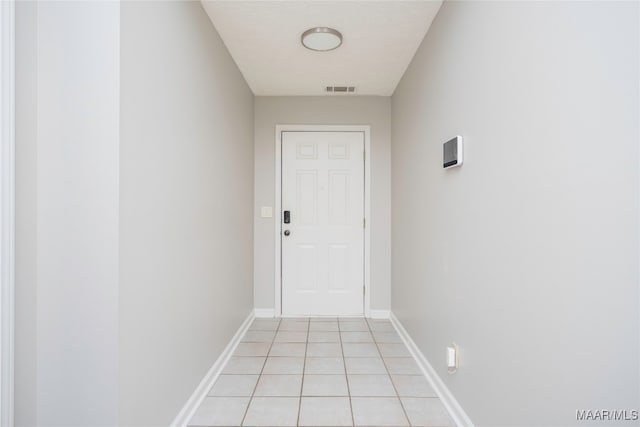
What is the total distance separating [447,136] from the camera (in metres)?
1.92

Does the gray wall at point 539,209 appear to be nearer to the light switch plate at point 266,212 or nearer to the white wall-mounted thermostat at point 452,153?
the white wall-mounted thermostat at point 452,153

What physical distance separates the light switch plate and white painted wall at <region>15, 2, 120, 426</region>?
2397 mm

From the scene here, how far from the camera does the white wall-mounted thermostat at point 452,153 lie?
1716 millimetres

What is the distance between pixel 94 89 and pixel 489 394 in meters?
1.97

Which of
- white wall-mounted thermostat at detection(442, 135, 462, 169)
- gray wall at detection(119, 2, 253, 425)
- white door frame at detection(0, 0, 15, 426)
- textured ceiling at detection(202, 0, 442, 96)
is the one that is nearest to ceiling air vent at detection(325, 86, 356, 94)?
textured ceiling at detection(202, 0, 442, 96)

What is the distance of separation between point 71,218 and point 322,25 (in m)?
1.87

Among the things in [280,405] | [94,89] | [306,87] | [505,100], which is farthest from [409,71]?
[280,405]

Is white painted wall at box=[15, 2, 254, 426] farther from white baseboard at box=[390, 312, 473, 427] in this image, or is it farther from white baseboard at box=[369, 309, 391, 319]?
white baseboard at box=[369, 309, 391, 319]

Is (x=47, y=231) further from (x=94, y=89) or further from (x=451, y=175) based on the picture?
(x=451, y=175)

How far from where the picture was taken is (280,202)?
3566 millimetres

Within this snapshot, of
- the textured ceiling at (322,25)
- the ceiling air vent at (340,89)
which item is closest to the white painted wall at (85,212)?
the textured ceiling at (322,25)

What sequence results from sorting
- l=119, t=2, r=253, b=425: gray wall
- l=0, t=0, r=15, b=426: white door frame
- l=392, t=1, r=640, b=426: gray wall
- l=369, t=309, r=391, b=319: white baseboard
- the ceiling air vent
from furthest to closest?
l=369, t=309, r=391, b=319: white baseboard → the ceiling air vent → l=119, t=2, r=253, b=425: gray wall → l=0, t=0, r=15, b=426: white door frame → l=392, t=1, r=640, b=426: gray wall

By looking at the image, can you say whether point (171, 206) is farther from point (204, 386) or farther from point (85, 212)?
point (204, 386)

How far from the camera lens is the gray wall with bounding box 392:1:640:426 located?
84 cm
